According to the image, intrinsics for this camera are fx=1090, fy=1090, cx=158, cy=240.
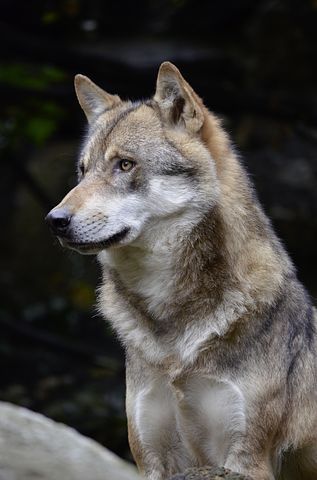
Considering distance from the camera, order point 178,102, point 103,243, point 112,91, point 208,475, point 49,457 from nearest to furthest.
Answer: point 49,457, point 208,475, point 103,243, point 178,102, point 112,91

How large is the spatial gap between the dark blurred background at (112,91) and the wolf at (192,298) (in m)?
6.12

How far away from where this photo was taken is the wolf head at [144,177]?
6.53 m

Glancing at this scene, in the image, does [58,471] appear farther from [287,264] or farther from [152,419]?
[287,264]

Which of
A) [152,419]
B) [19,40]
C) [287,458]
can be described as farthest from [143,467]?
[19,40]

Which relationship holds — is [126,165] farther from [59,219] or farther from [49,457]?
[49,457]

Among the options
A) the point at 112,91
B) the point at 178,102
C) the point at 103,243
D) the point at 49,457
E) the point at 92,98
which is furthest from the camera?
the point at 112,91

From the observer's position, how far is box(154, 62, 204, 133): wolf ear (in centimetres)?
688

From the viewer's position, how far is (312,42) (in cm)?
1446

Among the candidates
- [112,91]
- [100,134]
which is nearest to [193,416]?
[100,134]

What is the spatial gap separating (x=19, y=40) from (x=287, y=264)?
21.1 ft

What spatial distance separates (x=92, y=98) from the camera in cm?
766

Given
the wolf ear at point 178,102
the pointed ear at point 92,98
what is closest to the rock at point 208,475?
the wolf ear at point 178,102

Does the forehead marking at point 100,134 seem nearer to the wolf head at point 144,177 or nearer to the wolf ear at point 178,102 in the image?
the wolf head at point 144,177

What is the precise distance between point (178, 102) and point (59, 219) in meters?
1.19
